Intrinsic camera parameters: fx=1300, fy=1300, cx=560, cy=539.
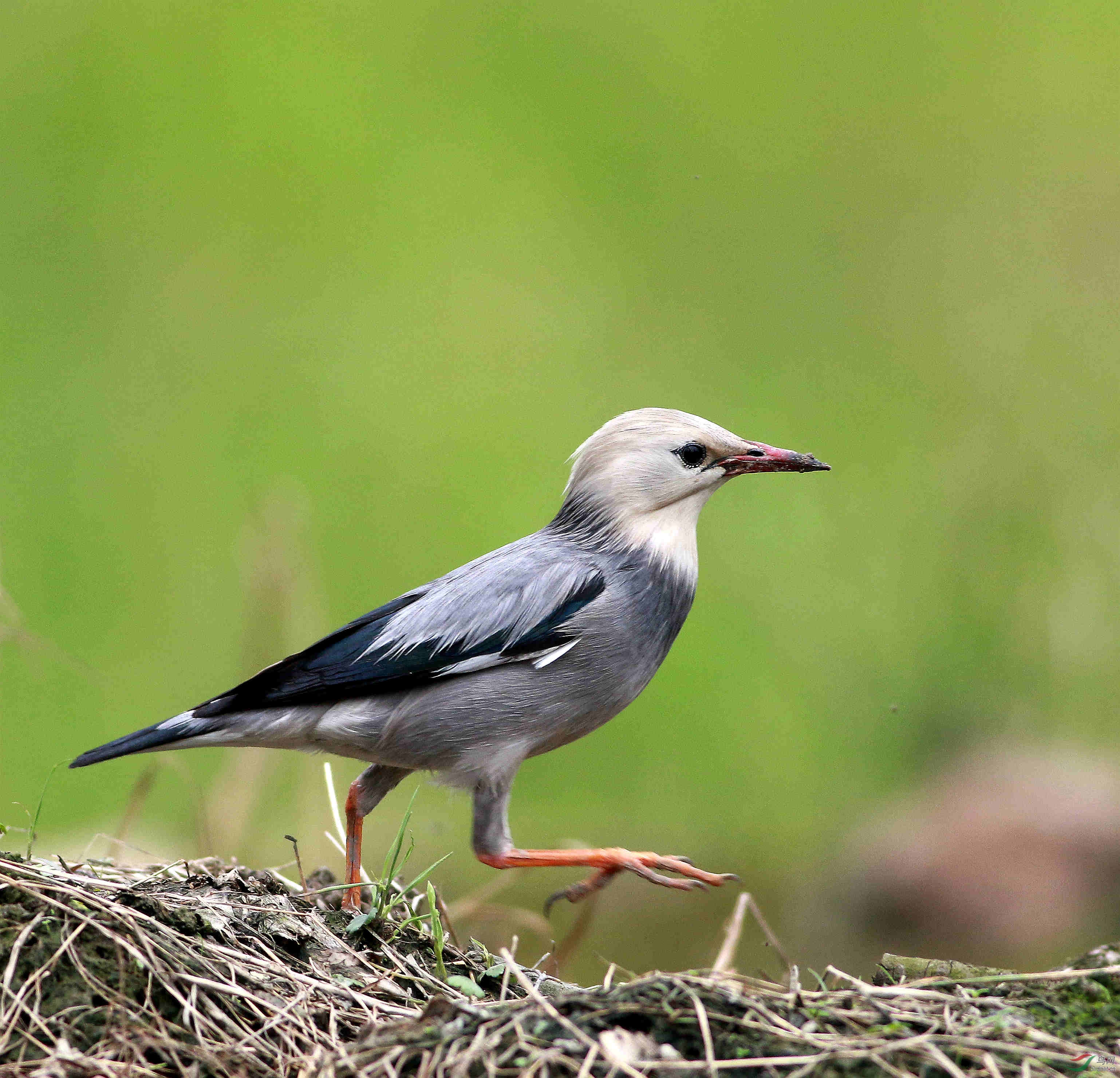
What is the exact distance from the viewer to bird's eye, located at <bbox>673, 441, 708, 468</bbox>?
4.67 meters

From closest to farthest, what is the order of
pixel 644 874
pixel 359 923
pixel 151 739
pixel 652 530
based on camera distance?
pixel 359 923
pixel 644 874
pixel 151 739
pixel 652 530

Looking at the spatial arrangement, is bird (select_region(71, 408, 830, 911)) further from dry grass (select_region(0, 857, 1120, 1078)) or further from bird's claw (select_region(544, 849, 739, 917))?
dry grass (select_region(0, 857, 1120, 1078))

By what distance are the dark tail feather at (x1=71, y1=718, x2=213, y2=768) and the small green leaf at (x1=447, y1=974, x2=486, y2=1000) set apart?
4.57 feet

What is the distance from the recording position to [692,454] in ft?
15.4

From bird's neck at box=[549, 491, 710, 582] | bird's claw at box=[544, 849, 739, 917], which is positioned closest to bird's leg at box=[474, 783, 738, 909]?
bird's claw at box=[544, 849, 739, 917]

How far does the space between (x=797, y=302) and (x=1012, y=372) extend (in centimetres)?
211

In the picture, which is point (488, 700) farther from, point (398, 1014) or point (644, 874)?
point (398, 1014)

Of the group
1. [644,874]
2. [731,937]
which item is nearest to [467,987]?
[731,937]

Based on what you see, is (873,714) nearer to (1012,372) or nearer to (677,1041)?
(1012,372)

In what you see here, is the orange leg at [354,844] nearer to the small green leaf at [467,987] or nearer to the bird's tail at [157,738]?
the bird's tail at [157,738]

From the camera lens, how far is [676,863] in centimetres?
424

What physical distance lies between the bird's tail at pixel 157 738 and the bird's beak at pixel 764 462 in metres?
2.00

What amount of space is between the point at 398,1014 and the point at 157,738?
1557 mm

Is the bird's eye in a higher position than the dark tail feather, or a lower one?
higher
